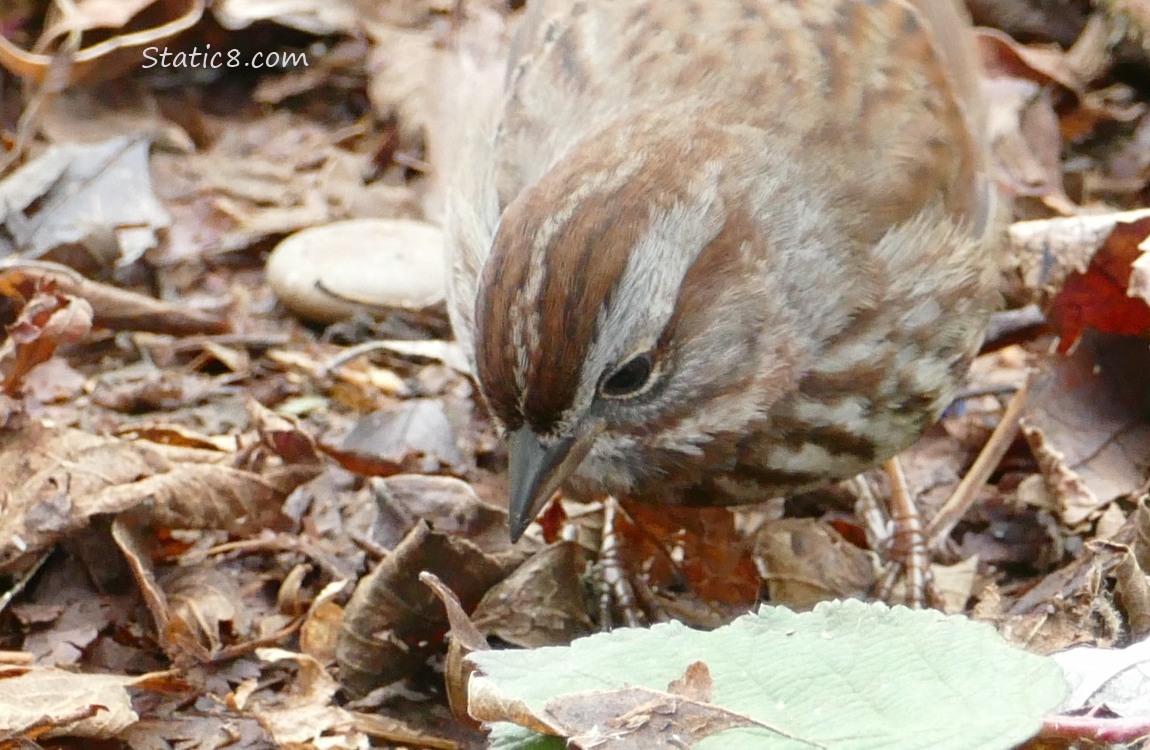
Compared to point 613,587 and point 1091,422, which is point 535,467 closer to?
point 613,587

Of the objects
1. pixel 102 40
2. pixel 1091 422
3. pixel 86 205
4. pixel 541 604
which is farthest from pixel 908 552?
pixel 102 40

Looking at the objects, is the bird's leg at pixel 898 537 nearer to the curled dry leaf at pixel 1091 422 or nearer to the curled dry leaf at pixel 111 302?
the curled dry leaf at pixel 1091 422

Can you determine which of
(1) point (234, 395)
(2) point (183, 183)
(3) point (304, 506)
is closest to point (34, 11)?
(2) point (183, 183)

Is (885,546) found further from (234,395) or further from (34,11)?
(34,11)

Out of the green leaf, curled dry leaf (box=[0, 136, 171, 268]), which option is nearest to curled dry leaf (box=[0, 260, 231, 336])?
curled dry leaf (box=[0, 136, 171, 268])

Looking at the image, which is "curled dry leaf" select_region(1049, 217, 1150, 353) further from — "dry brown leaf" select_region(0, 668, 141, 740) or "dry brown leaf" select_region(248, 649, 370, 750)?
"dry brown leaf" select_region(0, 668, 141, 740)

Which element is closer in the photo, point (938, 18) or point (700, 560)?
point (700, 560)

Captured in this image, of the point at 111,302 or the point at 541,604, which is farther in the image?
the point at 111,302
